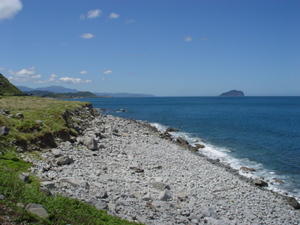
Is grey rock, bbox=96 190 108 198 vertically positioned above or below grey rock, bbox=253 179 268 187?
above

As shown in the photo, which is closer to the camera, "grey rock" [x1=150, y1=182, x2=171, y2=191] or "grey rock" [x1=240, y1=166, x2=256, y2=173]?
"grey rock" [x1=150, y1=182, x2=171, y2=191]

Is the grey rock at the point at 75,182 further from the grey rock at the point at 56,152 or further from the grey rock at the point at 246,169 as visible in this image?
the grey rock at the point at 246,169

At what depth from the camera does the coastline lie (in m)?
16.6

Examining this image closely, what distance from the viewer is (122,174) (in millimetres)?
23578

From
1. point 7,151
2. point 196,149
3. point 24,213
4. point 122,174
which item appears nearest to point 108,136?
point 196,149

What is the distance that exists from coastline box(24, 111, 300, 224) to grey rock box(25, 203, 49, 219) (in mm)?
3858

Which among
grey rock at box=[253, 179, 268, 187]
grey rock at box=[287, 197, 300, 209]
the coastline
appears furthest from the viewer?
grey rock at box=[253, 179, 268, 187]

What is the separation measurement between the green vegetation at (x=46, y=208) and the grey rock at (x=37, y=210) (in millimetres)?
213

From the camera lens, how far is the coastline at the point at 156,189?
54.4ft

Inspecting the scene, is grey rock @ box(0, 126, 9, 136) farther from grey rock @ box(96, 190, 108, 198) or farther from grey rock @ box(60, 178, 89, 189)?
grey rock @ box(96, 190, 108, 198)

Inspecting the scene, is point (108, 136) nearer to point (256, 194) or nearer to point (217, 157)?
point (217, 157)

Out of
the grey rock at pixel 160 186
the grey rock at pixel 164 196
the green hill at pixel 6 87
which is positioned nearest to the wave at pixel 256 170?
the grey rock at pixel 160 186

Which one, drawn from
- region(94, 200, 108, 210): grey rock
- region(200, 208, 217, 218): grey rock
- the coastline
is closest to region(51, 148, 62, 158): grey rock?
the coastline

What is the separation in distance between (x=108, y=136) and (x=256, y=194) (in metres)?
22.6
